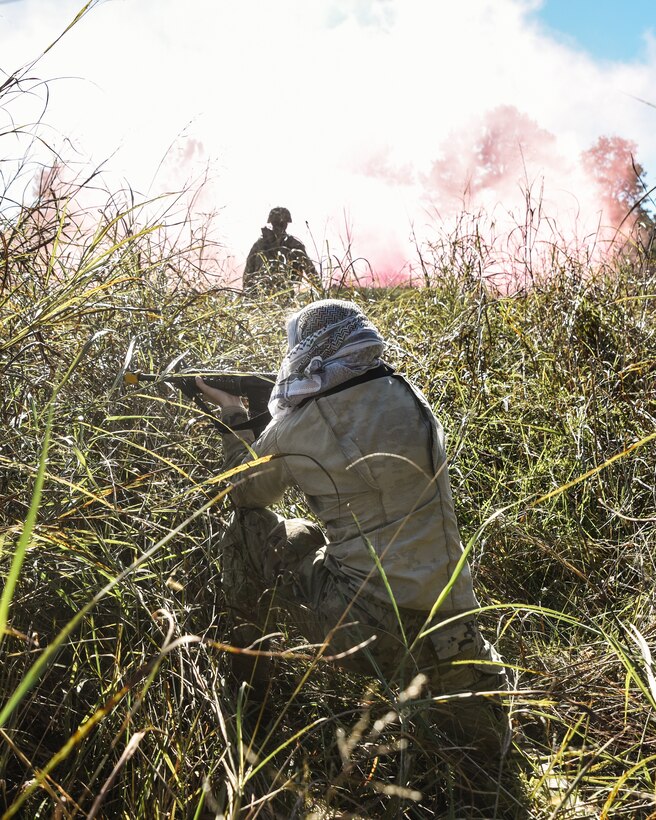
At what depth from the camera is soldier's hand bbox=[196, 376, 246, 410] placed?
2.34m

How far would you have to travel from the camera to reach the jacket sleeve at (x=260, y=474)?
2.03 metres

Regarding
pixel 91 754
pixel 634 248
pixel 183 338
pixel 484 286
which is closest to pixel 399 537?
pixel 91 754

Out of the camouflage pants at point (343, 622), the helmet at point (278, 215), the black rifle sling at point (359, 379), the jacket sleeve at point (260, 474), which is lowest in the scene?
the camouflage pants at point (343, 622)

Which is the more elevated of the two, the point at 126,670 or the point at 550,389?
the point at 550,389

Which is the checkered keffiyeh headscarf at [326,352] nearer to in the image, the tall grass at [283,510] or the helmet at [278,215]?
the tall grass at [283,510]

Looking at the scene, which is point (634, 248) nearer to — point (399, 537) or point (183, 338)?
point (183, 338)

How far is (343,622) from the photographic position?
1.84 meters

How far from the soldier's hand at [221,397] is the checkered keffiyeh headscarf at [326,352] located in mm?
327

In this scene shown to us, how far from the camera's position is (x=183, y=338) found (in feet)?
9.25

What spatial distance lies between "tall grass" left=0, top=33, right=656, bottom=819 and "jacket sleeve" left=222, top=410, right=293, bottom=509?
0.32 feet

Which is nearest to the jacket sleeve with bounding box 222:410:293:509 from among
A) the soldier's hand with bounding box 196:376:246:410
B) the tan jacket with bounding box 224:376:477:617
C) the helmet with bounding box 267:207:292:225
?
the tan jacket with bounding box 224:376:477:617

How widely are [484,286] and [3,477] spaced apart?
8.54 ft

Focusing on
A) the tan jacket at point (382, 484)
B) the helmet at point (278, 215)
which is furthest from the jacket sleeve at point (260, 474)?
the helmet at point (278, 215)

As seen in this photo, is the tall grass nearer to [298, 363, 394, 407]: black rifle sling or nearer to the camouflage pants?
the camouflage pants
